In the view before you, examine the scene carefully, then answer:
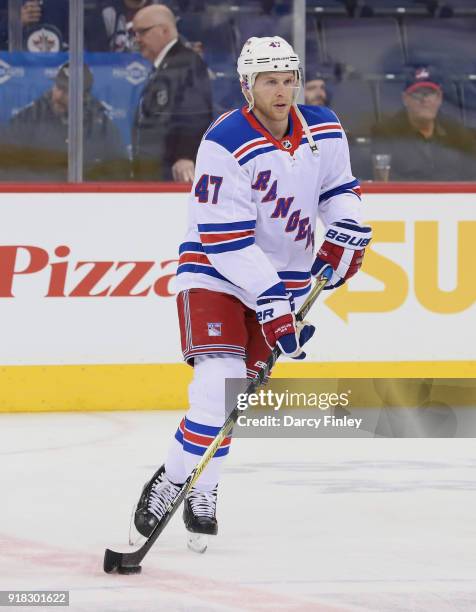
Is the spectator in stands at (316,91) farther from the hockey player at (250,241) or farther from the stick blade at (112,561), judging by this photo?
the stick blade at (112,561)

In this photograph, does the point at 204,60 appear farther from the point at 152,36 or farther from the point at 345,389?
the point at 345,389

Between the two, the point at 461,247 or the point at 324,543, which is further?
the point at 461,247

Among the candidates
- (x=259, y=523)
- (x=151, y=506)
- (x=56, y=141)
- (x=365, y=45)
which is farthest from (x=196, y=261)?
(x=365, y=45)

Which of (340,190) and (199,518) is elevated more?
(340,190)

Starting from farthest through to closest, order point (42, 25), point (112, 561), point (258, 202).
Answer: point (42, 25) → point (258, 202) → point (112, 561)

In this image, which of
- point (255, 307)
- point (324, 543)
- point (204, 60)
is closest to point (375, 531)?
point (324, 543)

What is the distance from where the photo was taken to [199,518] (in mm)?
3416

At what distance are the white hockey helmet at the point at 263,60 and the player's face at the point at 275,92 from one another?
0.6 inches

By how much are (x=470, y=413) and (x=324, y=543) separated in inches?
88.7

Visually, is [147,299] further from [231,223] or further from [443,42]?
[231,223]

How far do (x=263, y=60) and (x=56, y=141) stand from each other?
7.94 feet

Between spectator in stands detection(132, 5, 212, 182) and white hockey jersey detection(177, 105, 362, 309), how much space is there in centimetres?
222

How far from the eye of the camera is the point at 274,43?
3.37 meters

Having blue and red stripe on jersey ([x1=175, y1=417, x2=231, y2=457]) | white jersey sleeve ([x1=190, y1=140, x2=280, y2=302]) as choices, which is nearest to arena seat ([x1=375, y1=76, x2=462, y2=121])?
white jersey sleeve ([x1=190, y1=140, x2=280, y2=302])
